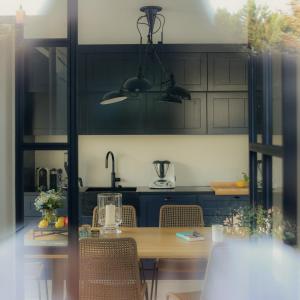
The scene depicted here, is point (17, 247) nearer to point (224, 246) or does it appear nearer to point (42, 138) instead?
point (42, 138)

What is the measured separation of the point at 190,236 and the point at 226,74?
7.61 feet

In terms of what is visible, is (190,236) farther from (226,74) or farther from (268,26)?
(226,74)

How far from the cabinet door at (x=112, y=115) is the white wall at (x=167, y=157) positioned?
0.29 m

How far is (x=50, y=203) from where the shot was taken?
2.07 m

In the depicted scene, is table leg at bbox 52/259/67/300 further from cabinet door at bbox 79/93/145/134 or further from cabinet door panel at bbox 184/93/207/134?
cabinet door panel at bbox 184/93/207/134

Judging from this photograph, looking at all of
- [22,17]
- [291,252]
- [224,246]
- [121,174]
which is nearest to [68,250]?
[291,252]

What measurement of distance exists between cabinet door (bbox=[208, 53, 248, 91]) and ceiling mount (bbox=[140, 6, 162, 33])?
681 millimetres

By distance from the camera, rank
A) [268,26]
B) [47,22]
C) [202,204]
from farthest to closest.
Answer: [202,204]
[47,22]
[268,26]

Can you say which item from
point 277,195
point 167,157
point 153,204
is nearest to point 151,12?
point 167,157

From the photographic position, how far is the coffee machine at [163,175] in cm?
504

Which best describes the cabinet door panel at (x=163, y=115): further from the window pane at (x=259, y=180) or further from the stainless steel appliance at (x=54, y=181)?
the window pane at (x=259, y=180)

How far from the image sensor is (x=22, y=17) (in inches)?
63.3

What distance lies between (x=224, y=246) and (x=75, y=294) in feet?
3.63

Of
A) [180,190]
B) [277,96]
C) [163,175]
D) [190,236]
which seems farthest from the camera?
[163,175]
